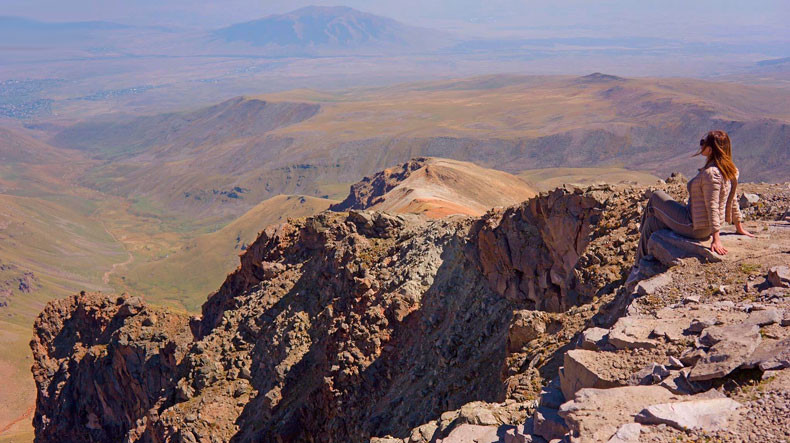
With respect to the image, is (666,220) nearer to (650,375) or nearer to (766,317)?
(766,317)

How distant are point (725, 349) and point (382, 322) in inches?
549

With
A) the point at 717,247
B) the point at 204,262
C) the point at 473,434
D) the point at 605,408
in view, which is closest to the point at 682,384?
the point at 605,408

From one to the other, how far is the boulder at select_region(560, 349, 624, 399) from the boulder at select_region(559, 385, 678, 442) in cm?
43

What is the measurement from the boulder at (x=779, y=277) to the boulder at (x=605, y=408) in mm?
3117

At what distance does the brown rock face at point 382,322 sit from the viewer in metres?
15.5

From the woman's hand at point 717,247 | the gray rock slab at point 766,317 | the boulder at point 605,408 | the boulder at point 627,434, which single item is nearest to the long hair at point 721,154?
the woman's hand at point 717,247

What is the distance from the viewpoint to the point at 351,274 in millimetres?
23312

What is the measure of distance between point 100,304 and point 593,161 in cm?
14977

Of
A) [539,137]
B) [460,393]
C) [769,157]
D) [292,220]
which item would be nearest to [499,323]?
[460,393]

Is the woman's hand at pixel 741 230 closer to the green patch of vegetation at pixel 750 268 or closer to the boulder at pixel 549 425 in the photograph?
the green patch of vegetation at pixel 750 268

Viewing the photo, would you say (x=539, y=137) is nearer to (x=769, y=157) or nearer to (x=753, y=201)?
(x=769, y=157)

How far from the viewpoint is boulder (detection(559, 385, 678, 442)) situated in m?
6.51

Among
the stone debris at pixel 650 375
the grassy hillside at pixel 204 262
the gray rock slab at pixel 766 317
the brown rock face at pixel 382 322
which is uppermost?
the gray rock slab at pixel 766 317

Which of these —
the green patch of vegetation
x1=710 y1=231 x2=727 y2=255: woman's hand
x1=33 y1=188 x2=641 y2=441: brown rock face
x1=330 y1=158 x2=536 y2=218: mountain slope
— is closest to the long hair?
x1=710 y1=231 x2=727 y2=255: woman's hand
